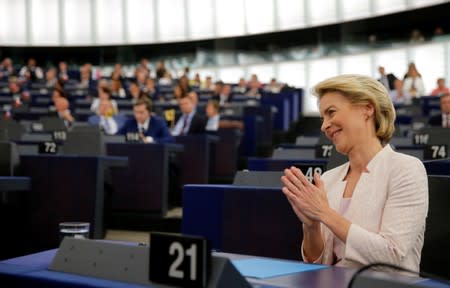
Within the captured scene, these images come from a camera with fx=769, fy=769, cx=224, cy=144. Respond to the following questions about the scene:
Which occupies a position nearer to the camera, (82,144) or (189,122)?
(82,144)

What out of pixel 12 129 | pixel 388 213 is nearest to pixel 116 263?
pixel 388 213

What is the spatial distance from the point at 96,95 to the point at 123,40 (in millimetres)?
11913

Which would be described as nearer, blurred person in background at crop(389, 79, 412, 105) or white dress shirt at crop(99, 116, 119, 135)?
white dress shirt at crop(99, 116, 119, 135)

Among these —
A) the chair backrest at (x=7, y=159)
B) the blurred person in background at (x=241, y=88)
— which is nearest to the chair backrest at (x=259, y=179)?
the chair backrest at (x=7, y=159)

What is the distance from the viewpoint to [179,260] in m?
1.60

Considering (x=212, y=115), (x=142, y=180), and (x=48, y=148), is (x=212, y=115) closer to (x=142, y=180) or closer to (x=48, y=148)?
(x=142, y=180)

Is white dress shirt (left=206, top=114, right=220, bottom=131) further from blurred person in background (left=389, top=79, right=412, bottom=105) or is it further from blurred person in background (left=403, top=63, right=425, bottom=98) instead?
blurred person in background (left=403, top=63, right=425, bottom=98)

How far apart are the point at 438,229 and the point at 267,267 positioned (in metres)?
1.13

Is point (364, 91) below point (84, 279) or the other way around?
the other way around

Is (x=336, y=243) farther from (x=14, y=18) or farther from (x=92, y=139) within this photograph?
(x=14, y=18)

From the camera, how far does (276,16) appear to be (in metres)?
25.2

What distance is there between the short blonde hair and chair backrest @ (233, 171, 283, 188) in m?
1.25

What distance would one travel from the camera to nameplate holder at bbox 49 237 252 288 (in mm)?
1562

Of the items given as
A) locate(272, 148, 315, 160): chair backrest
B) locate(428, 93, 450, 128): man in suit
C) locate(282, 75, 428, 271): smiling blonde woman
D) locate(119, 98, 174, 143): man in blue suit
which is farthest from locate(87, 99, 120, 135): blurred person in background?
locate(282, 75, 428, 271): smiling blonde woman
